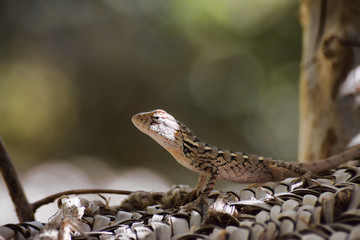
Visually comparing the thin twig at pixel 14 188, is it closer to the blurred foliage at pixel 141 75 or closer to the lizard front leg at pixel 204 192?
the lizard front leg at pixel 204 192

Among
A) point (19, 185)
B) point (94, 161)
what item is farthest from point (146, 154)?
point (19, 185)

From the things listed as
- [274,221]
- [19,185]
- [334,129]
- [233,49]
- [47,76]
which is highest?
[233,49]

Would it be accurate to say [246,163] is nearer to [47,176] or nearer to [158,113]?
[158,113]

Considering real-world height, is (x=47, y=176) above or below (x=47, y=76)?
below

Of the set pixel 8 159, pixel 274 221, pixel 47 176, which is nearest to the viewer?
pixel 274 221

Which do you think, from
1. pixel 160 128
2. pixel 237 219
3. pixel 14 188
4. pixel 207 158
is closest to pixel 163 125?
pixel 160 128

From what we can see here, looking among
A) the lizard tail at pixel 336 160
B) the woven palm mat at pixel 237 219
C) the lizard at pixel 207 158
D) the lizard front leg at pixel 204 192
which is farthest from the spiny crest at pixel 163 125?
the lizard tail at pixel 336 160

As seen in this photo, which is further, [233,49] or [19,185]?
[233,49]
